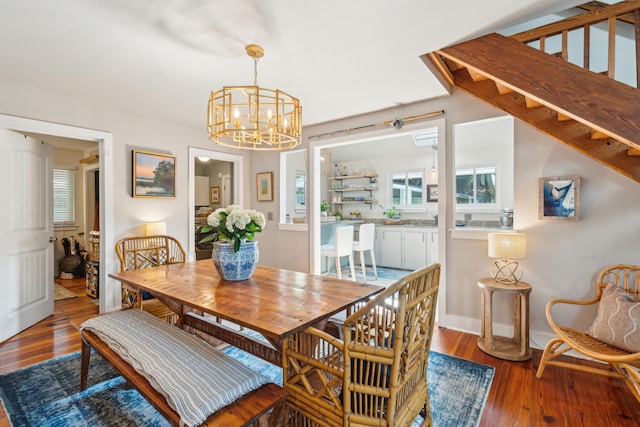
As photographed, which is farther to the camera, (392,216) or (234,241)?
(392,216)

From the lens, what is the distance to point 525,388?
2.01 m

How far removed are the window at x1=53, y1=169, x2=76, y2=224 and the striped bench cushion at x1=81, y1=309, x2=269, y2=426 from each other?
15.1ft

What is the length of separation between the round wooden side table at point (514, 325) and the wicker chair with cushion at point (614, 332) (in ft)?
0.73

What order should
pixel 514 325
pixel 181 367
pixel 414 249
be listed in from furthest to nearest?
pixel 414 249, pixel 514 325, pixel 181 367

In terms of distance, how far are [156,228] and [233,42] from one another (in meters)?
2.37

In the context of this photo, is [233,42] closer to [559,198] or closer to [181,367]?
[181,367]

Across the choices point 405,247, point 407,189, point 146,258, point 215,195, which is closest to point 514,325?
point 405,247

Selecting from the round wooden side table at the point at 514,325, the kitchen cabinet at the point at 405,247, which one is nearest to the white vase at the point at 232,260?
the round wooden side table at the point at 514,325

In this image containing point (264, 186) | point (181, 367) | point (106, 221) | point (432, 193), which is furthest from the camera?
point (432, 193)

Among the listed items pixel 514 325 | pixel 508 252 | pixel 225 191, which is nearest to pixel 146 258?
pixel 508 252

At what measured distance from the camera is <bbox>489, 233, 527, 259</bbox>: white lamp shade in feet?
7.95

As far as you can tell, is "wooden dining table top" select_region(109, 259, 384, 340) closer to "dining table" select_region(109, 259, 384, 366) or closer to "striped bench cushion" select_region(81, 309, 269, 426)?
"dining table" select_region(109, 259, 384, 366)

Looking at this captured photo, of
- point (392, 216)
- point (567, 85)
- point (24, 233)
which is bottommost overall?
point (24, 233)

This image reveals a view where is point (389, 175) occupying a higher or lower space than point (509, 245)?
higher
